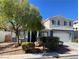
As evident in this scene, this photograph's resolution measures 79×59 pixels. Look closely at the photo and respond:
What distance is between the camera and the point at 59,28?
43719 millimetres

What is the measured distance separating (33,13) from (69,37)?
19134 millimetres

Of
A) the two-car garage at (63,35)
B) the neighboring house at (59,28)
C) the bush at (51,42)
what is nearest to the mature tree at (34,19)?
the bush at (51,42)

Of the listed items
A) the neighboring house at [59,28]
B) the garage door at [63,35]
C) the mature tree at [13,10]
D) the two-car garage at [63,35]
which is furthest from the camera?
the garage door at [63,35]

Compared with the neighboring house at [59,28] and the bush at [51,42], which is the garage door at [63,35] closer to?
the neighboring house at [59,28]

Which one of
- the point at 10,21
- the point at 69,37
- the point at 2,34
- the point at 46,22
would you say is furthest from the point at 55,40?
the point at 46,22

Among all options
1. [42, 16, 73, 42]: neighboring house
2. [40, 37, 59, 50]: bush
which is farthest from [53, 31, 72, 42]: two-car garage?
[40, 37, 59, 50]: bush

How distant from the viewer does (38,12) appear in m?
25.0

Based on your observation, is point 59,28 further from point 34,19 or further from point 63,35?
point 34,19

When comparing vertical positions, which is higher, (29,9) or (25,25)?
(29,9)

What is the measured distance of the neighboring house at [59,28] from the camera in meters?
41.7

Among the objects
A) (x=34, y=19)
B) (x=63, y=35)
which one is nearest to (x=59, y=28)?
(x=63, y=35)

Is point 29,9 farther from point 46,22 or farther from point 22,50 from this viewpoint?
point 46,22

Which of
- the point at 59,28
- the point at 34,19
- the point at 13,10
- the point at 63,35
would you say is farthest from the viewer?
the point at 59,28

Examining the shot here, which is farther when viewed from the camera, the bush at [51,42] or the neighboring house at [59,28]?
the neighboring house at [59,28]
